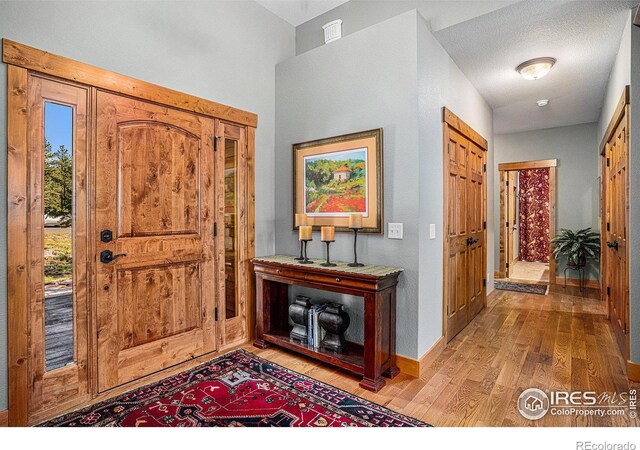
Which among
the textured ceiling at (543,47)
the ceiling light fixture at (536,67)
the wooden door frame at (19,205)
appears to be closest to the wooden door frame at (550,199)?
the textured ceiling at (543,47)

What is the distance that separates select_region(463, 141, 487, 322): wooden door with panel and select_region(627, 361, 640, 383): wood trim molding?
1.47 m

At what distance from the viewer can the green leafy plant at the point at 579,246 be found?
539cm

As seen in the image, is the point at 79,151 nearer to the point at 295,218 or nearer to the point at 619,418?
the point at 295,218

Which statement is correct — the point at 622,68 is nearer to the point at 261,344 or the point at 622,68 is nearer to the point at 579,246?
the point at 579,246

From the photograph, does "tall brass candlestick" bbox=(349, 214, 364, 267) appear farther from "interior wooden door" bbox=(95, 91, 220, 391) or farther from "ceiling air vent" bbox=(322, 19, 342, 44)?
"ceiling air vent" bbox=(322, 19, 342, 44)

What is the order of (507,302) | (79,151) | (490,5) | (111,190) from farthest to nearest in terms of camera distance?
(507,302), (490,5), (111,190), (79,151)

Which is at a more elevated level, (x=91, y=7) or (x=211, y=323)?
(x=91, y=7)

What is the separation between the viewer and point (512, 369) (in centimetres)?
268

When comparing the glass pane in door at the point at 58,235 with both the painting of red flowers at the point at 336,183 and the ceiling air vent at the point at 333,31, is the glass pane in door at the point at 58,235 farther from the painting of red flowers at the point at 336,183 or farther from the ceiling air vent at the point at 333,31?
the ceiling air vent at the point at 333,31

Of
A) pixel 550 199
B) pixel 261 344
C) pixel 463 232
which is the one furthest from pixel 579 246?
pixel 261 344

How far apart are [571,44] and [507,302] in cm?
317

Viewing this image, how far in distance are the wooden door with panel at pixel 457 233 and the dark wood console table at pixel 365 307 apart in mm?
896

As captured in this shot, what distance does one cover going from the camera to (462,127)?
352 centimetres
